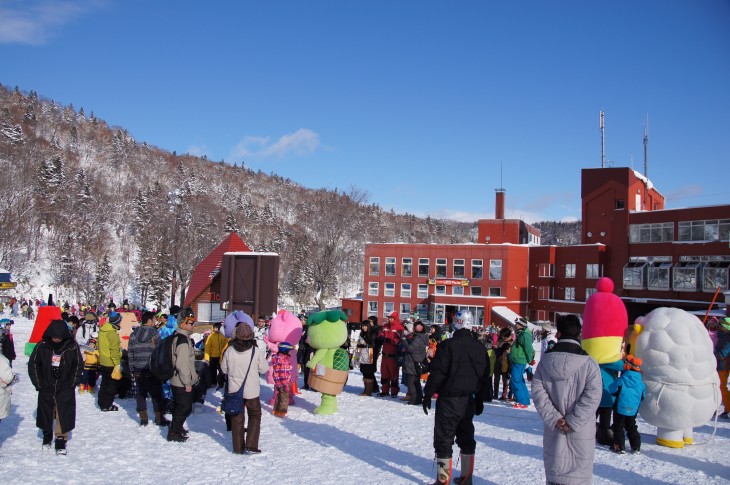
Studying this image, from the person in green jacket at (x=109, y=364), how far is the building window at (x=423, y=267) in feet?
130

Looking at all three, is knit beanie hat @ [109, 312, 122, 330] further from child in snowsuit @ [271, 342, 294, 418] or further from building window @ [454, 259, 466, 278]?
building window @ [454, 259, 466, 278]

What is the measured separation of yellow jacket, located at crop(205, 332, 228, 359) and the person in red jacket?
305 cm

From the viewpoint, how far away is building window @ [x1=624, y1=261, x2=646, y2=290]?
133 ft

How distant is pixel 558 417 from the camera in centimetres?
459

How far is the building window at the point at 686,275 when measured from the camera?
3769 centimetres

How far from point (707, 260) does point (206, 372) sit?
38.0 metres

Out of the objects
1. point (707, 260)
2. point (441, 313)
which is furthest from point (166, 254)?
point (707, 260)

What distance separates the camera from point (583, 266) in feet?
145

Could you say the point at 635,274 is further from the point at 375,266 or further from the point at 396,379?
the point at 396,379

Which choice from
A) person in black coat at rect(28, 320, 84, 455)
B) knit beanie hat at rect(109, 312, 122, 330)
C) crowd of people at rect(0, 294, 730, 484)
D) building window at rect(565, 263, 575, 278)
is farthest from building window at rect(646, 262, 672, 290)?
person in black coat at rect(28, 320, 84, 455)

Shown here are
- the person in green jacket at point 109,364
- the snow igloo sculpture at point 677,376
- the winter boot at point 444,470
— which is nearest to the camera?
the winter boot at point 444,470

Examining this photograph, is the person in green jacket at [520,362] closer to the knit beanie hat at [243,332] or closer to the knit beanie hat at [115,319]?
the knit beanie hat at [243,332]

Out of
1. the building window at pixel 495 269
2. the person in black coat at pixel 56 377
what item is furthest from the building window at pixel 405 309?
the person in black coat at pixel 56 377

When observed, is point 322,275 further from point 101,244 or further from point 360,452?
point 360,452
